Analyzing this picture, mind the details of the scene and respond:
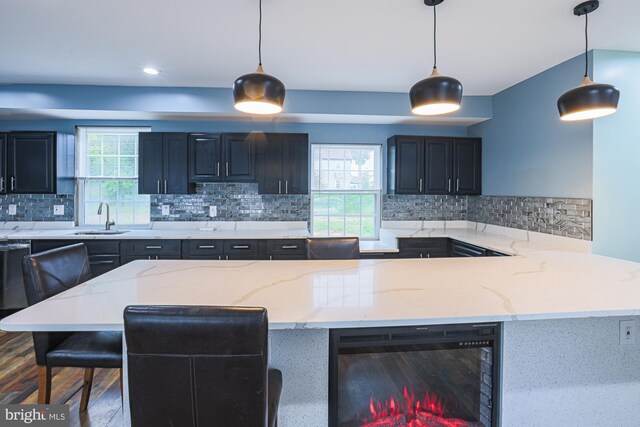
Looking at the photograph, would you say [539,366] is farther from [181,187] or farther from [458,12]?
[181,187]

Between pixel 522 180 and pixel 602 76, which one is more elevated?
pixel 602 76

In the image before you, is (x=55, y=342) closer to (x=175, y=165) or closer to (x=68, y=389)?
(x=68, y=389)

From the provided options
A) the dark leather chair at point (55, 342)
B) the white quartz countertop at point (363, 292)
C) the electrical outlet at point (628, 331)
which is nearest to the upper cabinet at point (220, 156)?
the white quartz countertop at point (363, 292)

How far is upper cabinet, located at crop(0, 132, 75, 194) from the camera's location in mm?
3922

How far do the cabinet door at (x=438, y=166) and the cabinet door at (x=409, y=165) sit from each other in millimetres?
79

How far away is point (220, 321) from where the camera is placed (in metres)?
0.98

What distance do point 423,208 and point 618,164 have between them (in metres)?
2.17

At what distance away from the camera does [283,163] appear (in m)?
4.16

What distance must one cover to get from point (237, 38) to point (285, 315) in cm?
235

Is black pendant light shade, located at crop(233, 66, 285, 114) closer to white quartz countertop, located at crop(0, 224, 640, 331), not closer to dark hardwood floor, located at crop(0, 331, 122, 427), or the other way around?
white quartz countertop, located at crop(0, 224, 640, 331)

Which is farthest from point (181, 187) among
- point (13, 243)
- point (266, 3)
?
point (266, 3)

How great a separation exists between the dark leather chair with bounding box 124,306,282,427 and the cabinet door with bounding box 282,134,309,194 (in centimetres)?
324

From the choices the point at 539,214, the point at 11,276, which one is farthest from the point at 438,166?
the point at 11,276

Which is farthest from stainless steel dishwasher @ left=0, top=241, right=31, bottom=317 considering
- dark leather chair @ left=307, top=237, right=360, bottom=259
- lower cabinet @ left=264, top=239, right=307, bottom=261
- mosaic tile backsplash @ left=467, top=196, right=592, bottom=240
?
mosaic tile backsplash @ left=467, top=196, right=592, bottom=240
